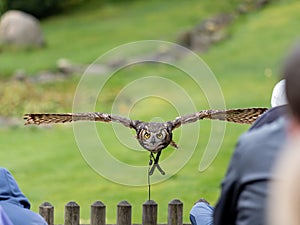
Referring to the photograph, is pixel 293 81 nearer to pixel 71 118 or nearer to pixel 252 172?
pixel 252 172

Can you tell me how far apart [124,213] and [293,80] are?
11.9 ft

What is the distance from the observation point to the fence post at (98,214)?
19.8 feet

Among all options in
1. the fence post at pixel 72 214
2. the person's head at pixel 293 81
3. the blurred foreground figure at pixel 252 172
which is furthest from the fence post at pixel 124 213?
the person's head at pixel 293 81

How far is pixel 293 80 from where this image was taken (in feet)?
8.20

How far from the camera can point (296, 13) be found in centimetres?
1980

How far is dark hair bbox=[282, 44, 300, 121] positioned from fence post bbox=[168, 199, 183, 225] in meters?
3.57

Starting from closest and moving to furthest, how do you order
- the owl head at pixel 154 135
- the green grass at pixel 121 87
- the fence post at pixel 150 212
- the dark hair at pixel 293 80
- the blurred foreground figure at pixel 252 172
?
1. the dark hair at pixel 293 80
2. the blurred foreground figure at pixel 252 172
3. the owl head at pixel 154 135
4. the fence post at pixel 150 212
5. the green grass at pixel 121 87

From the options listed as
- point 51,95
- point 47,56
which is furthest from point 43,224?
point 47,56

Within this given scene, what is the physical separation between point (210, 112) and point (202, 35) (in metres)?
14.9

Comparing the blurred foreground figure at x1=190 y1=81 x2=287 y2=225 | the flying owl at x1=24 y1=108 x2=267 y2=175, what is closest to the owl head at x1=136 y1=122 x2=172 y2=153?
the flying owl at x1=24 y1=108 x2=267 y2=175

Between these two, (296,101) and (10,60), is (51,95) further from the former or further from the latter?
(296,101)

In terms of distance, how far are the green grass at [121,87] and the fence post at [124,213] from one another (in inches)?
27.6

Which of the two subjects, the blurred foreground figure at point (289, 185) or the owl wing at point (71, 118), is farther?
the owl wing at point (71, 118)

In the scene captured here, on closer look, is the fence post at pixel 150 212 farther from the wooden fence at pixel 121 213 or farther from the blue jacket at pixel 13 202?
the blue jacket at pixel 13 202
